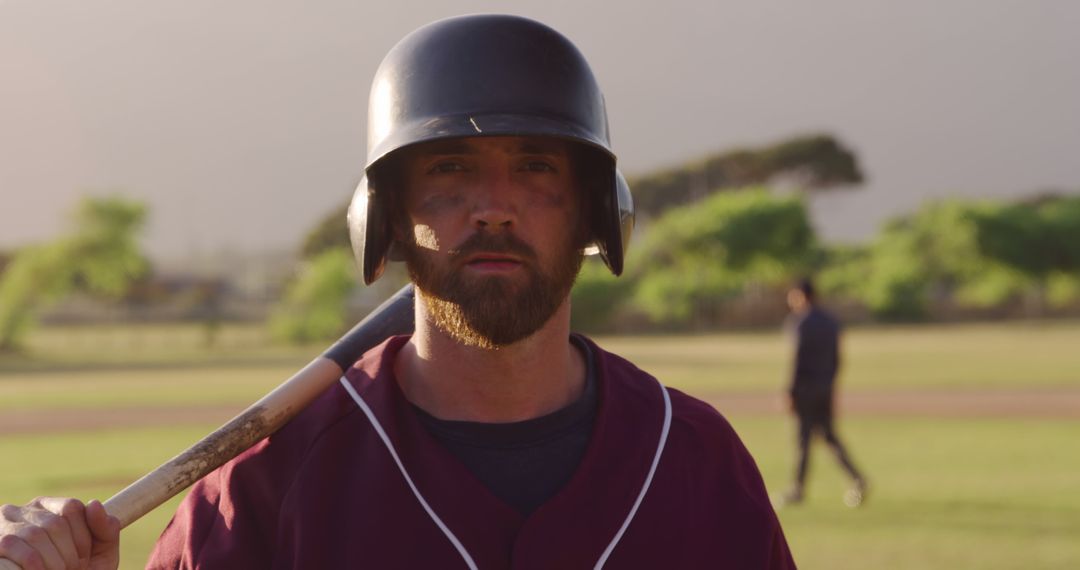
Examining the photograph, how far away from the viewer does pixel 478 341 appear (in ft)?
7.43

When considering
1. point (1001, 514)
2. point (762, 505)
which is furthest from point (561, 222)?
point (1001, 514)

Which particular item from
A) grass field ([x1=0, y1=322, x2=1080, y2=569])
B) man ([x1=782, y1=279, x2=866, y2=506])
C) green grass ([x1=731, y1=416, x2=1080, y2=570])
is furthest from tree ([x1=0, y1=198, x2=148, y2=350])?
man ([x1=782, y1=279, x2=866, y2=506])

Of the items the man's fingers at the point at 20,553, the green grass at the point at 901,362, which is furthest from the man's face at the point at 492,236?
the green grass at the point at 901,362

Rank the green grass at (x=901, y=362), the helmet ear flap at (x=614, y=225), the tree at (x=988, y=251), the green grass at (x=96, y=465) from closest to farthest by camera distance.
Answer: the helmet ear flap at (x=614, y=225) < the green grass at (x=96, y=465) < the green grass at (x=901, y=362) < the tree at (x=988, y=251)

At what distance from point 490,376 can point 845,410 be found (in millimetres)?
17541

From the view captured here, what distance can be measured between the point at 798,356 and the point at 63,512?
363 inches

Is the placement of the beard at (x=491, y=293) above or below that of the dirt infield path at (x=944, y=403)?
above

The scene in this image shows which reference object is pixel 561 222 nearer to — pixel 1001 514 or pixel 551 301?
pixel 551 301

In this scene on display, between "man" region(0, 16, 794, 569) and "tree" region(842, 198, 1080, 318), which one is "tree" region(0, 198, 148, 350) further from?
"man" region(0, 16, 794, 569)

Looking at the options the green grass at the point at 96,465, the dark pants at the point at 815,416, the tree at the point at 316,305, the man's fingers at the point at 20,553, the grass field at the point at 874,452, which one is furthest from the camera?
the tree at the point at 316,305

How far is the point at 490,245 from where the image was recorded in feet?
7.18

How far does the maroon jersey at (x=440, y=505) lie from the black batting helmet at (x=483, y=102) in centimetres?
37

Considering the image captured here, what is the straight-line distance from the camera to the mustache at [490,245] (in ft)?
7.18

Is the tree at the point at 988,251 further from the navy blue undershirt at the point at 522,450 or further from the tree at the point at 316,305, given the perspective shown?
the navy blue undershirt at the point at 522,450
